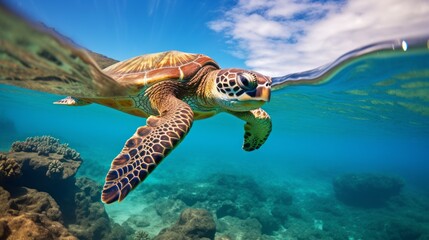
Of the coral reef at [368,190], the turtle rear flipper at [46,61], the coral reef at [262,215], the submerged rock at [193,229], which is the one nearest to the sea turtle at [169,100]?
the turtle rear flipper at [46,61]

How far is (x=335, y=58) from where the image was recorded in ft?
33.3

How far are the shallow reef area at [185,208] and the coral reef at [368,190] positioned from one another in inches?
2.6

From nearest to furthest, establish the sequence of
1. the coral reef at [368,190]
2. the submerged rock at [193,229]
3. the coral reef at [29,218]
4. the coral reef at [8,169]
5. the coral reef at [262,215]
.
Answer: the coral reef at [29,218] < the coral reef at [8,169] < the submerged rock at [193,229] < the coral reef at [262,215] < the coral reef at [368,190]

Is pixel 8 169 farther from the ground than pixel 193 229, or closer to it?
farther from the ground

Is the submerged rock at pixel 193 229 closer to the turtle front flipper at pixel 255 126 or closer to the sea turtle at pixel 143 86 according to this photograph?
Result: the turtle front flipper at pixel 255 126

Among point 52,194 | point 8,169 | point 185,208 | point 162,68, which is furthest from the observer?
point 185,208

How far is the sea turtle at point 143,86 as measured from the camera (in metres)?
2.83

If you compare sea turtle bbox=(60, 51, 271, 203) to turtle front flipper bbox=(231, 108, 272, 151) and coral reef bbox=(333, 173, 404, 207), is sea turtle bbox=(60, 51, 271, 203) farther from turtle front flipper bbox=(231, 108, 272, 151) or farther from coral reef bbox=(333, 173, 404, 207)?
coral reef bbox=(333, 173, 404, 207)

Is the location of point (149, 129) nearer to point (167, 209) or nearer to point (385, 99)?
point (167, 209)

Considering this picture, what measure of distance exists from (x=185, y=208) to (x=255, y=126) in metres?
5.47

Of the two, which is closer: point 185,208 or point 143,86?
point 143,86

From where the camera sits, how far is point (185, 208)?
31.2 ft

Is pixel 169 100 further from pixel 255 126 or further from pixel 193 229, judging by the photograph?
pixel 193 229

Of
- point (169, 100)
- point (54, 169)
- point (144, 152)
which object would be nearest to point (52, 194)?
point (54, 169)
